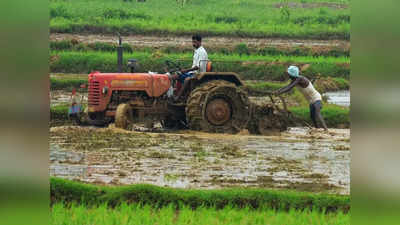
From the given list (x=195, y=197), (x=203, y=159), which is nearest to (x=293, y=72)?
(x=203, y=159)

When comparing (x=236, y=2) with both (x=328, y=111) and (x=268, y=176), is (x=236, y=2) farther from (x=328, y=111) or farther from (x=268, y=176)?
(x=268, y=176)

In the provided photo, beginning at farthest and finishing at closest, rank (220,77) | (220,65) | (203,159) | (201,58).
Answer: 1. (220,65)
2. (220,77)
3. (201,58)
4. (203,159)

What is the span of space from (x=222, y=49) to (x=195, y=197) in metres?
11.1

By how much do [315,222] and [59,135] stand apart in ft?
14.0

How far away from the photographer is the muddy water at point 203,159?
6.20 metres

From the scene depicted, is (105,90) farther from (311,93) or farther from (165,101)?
(311,93)

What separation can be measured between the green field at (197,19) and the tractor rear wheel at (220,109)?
9.23 meters

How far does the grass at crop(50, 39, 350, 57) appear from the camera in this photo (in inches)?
615

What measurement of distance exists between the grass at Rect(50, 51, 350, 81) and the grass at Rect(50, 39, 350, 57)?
79cm

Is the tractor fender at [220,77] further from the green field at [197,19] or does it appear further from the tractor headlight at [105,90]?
the green field at [197,19]

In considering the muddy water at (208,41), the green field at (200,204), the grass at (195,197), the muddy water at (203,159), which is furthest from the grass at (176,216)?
the muddy water at (208,41)

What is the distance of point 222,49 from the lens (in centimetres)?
1622
